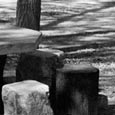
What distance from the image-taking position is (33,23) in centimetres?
936

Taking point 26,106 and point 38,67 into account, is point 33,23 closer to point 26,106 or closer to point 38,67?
point 38,67

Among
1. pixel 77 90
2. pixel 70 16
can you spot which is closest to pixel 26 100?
pixel 77 90

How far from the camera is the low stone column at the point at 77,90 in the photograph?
18.9ft

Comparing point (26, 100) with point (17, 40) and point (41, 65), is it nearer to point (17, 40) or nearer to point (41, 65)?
point (17, 40)

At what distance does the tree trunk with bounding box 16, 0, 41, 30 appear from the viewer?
909 centimetres

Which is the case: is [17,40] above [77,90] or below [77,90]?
above

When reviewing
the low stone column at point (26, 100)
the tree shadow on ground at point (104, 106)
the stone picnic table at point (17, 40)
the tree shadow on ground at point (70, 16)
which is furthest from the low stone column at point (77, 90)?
the tree shadow on ground at point (70, 16)

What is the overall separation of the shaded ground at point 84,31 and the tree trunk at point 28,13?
655 mm

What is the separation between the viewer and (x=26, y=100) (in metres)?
5.01

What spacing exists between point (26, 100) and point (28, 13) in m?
4.37

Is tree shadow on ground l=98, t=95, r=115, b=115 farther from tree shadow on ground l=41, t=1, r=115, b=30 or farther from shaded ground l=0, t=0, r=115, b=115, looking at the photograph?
tree shadow on ground l=41, t=1, r=115, b=30

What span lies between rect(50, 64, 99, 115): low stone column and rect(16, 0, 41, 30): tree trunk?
332 cm

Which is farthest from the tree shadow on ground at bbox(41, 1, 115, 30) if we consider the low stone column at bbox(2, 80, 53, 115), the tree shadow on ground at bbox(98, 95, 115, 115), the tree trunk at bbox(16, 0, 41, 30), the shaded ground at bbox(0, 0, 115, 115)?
the low stone column at bbox(2, 80, 53, 115)

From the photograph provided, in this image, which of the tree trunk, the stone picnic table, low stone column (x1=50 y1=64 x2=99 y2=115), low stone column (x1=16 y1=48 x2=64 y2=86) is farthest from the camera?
the tree trunk
